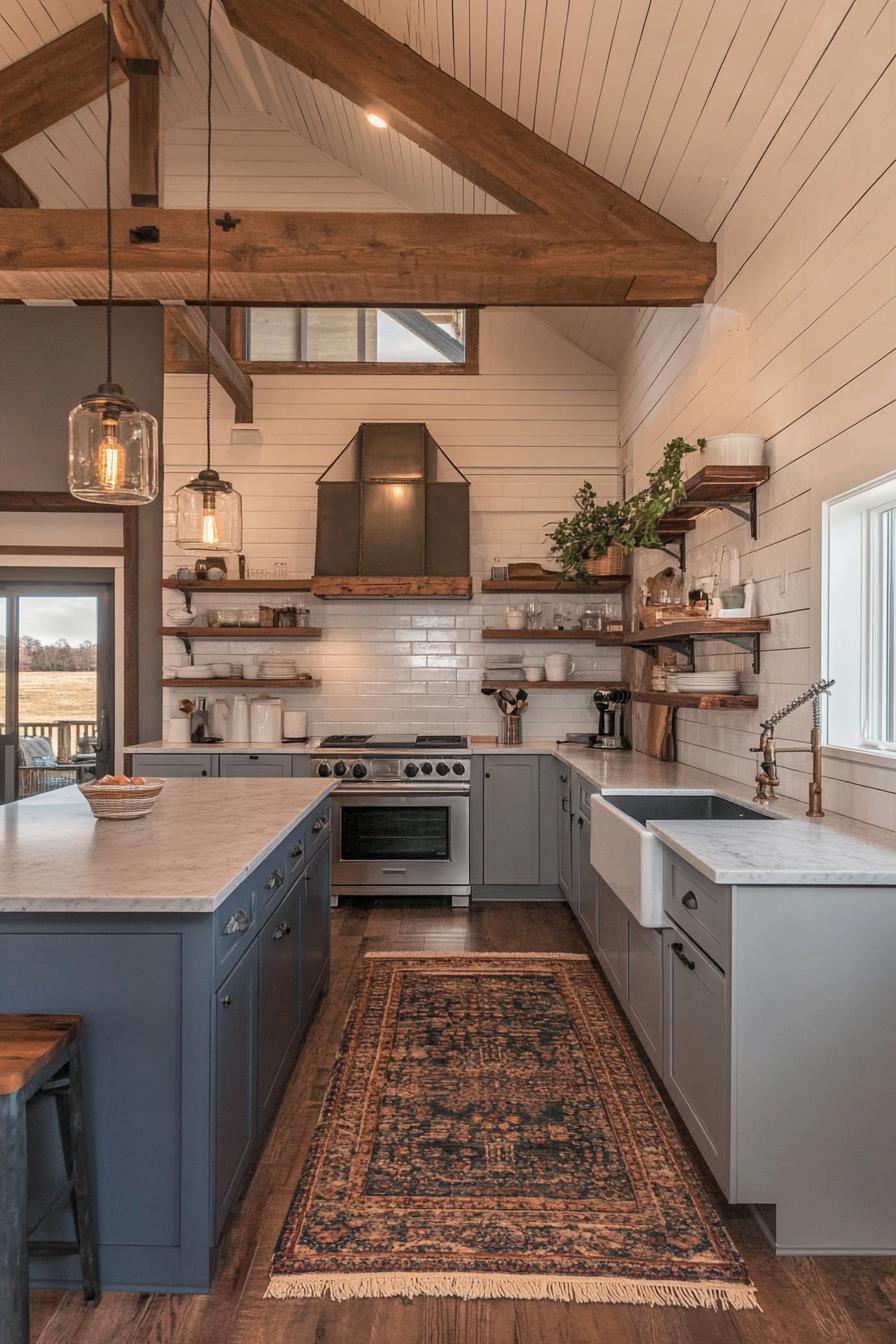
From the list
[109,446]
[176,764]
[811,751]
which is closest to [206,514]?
[109,446]

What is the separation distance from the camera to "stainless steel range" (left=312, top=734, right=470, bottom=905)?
505 centimetres

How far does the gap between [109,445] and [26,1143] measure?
1733 millimetres

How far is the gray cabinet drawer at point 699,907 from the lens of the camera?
6.51 feet

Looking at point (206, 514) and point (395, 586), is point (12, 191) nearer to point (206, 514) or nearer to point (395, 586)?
point (206, 514)

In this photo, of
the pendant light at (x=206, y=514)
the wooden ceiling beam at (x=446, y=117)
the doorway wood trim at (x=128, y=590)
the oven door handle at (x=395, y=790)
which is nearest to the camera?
the pendant light at (x=206, y=514)

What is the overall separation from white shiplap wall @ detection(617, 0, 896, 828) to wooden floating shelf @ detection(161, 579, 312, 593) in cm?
276

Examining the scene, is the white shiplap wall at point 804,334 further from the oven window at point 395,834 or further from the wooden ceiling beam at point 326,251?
the oven window at point 395,834

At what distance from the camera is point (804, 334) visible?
8.96 feet

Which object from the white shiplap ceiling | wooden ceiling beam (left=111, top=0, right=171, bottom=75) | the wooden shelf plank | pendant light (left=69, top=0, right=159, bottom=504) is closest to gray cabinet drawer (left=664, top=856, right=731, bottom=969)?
the wooden shelf plank

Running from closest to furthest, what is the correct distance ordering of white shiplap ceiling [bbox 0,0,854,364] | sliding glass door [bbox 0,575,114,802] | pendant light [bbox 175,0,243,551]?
white shiplap ceiling [bbox 0,0,854,364], pendant light [bbox 175,0,243,551], sliding glass door [bbox 0,575,114,802]

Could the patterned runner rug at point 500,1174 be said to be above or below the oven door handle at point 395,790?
below

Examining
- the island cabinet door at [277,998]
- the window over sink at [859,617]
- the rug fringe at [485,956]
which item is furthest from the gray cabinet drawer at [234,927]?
the rug fringe at [485,956]

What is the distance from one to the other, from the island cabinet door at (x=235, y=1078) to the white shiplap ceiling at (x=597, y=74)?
2931 millimetres

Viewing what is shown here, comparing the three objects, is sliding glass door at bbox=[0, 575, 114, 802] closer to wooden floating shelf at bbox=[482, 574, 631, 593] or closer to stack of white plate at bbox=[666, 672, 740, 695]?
wooden floating shelf at bbox=[482, 574, 631, 593]
